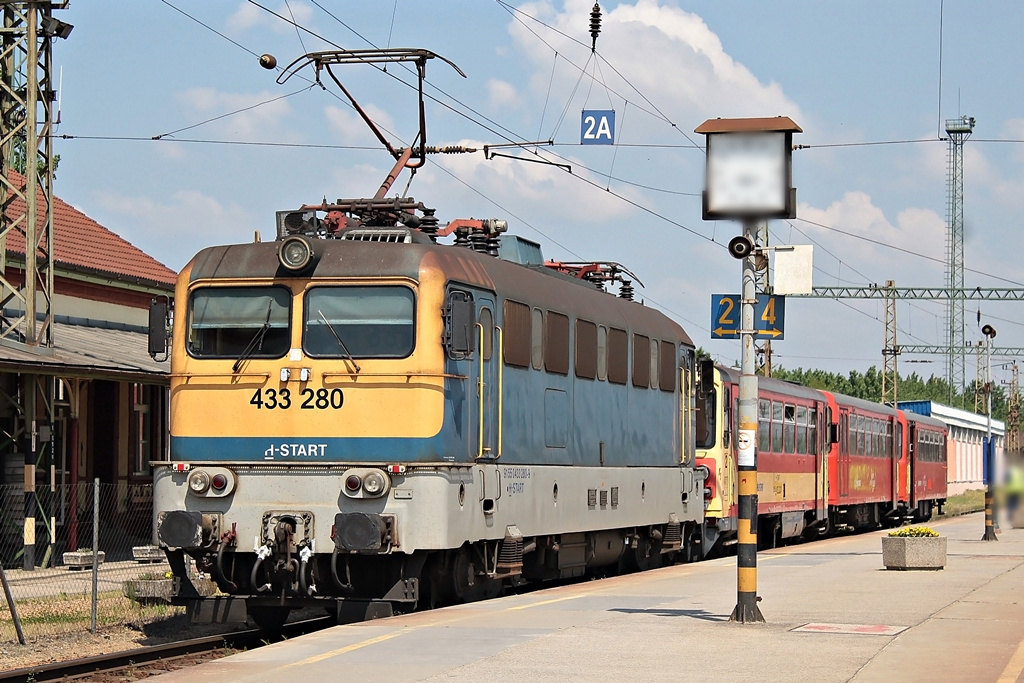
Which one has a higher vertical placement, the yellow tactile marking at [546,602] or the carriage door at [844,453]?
the carriage door at [844,453]

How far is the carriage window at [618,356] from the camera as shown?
63.0 ft

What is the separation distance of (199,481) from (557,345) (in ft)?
15.7

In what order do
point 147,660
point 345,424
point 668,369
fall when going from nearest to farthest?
point 147,660 < point 345,424 < point 668,369

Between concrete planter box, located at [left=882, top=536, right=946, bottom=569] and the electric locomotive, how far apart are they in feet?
21.6

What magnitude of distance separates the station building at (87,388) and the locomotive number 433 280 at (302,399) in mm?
8519

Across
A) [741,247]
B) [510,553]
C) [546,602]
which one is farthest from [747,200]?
[510,553]

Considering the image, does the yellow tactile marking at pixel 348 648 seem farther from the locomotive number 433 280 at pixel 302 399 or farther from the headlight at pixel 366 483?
the locomotive number 433 280 at pixel 302 399

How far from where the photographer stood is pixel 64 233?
101 feet

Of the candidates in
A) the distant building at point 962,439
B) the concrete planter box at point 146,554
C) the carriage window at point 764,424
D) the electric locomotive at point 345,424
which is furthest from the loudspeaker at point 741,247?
the distant building at point 962,439

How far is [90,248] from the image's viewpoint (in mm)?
30891

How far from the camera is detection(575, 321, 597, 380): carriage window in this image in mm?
18047

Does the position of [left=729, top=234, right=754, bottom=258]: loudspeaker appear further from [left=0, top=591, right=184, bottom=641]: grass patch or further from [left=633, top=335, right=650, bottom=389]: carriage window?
[left=0, top=591, right=184, bottom=641]: grass patch

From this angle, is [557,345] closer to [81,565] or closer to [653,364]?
A: [653,364]

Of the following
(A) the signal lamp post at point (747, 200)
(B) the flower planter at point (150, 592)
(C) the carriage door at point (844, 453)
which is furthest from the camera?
(C) the carriage door at point (844, 453)
